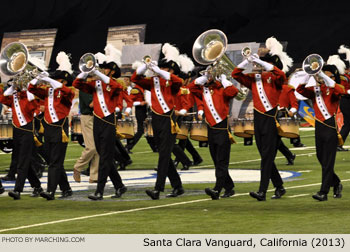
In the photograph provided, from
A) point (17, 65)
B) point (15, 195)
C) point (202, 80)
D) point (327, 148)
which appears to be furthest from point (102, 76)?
point (327, 148)

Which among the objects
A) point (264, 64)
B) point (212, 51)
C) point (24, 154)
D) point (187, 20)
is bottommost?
point (24, 154)

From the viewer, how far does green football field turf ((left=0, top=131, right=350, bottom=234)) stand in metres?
10.1

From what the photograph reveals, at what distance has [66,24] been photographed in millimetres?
33688

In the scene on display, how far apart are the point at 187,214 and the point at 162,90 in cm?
224

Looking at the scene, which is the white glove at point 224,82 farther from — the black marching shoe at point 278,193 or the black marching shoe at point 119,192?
the black marching shoe at point 119,192

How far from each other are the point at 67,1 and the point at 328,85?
22.8 meters

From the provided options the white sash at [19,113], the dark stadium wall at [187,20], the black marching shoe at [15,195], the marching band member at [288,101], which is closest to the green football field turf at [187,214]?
the black marching shoe at [15,195]

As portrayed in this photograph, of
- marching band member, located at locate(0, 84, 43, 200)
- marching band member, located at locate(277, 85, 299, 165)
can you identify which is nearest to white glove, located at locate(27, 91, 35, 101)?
marching band member, located at locate(0, 84, 43, 200)

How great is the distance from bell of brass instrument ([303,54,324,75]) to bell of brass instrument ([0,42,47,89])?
363 cm

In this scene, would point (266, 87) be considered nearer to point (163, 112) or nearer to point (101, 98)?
point (163, 112)

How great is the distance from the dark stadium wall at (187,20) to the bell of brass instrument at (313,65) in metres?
17.9

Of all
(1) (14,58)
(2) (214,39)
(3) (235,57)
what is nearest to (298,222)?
(2) (214,39)

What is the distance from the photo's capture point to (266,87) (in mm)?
12523

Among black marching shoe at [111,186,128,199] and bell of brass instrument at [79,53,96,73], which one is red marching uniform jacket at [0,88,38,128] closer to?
bell of brass instrument at [79,53,96,73]
